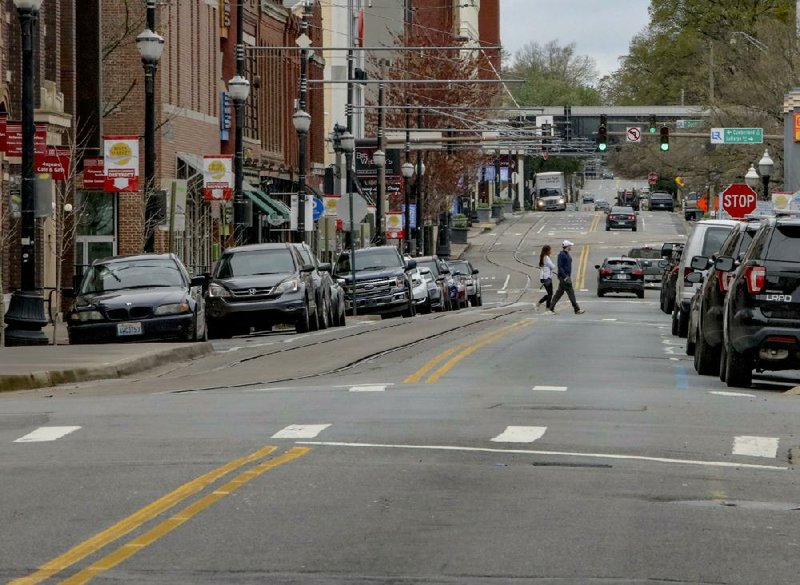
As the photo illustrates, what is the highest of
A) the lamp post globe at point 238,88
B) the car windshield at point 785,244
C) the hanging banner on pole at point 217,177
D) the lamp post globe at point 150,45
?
the lamp post globe at point 150,45

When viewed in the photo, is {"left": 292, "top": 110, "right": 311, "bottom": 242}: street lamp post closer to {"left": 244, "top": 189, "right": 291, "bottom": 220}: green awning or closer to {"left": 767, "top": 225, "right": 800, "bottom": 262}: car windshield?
{"left": 244, "top": 189, "right": 291, "bottom": 220}: green awning

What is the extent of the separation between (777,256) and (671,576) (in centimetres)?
1210

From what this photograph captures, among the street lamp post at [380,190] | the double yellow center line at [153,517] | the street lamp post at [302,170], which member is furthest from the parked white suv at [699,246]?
the street lamp post at [380,190]

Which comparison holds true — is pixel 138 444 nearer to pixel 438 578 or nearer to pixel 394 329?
pixel 438 578

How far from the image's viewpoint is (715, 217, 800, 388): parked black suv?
66.1ft

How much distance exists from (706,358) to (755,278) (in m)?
3.59

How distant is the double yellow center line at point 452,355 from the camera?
22.7 metres

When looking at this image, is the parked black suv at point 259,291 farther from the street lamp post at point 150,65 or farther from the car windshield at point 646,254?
the car windshield at point 646,254

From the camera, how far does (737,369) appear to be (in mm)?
21109

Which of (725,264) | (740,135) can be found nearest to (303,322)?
(725,264)

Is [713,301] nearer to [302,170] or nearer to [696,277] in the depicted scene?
[696,277]

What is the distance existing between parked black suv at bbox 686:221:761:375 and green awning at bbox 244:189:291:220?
141ft

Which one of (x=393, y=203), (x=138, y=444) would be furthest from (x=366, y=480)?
(x=393, y=203)

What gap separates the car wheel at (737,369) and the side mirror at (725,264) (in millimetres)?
891
